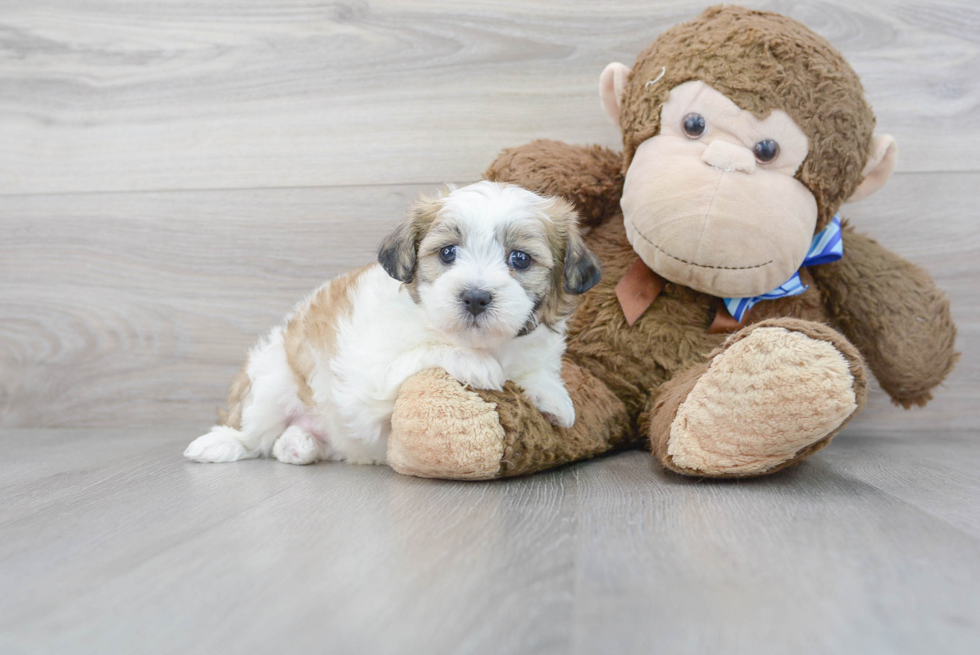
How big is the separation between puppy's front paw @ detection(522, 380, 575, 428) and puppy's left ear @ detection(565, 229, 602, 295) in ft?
0.67

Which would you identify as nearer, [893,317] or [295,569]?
[295,569]

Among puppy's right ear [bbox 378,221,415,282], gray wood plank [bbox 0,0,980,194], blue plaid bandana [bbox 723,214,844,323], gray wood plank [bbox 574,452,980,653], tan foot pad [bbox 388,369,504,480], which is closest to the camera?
gray wood plank [bbox 574,452,980,653]

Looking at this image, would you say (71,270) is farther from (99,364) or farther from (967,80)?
(967,80)

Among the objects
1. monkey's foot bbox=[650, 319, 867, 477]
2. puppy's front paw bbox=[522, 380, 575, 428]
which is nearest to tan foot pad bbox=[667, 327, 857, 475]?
monkey's foot bbox=[650, 319, 867, 477]

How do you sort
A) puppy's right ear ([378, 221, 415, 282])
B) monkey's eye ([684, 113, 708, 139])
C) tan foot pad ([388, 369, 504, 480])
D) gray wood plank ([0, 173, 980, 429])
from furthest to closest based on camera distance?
1. gray wood plank ([0, 173, 980, 429])
2. monkey's eye ([684, 113, 708, 139])
3. puppy's right ear ([378, 221, 415, 282])
4. tan foot pad ([388, 369, 504, 480])

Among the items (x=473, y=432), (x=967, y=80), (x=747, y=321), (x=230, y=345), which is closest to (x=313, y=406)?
(x=473, y=432)

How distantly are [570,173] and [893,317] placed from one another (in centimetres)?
83

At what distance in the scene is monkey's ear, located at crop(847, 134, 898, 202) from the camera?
63.2 inches

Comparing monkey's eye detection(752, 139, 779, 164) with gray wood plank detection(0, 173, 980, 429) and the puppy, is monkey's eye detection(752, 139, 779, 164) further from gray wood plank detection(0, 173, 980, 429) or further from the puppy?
gray wood plank detection(0, 173, 980, 429)

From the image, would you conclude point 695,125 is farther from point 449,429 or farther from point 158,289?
point 158,289

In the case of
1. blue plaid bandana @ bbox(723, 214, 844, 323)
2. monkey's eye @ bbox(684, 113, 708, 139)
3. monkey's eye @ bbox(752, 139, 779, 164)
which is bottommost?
blue plaid bandana @ bbox(723, 214, 844, 323)

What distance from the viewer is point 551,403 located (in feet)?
4.77

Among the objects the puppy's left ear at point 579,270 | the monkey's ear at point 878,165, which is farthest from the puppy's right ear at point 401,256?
the monkey's ear at point 878,165

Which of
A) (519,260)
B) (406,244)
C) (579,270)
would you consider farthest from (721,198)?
(406,244)
